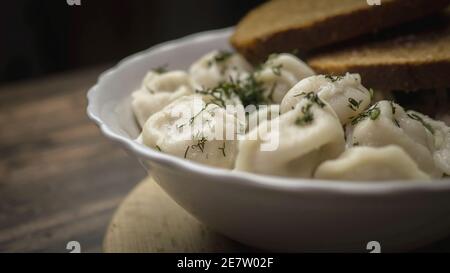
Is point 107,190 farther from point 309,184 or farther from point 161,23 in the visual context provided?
point 161,23

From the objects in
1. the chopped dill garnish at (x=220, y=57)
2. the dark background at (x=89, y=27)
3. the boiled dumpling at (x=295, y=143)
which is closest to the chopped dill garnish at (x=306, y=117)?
the boiled dumpling at (x=295, y=143)

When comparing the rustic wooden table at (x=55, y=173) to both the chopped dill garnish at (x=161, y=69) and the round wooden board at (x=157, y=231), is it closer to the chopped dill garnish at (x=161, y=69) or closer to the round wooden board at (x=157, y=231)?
the round wooden board at (x=157, y=231)

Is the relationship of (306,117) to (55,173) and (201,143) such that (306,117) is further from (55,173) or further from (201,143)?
(55,173)

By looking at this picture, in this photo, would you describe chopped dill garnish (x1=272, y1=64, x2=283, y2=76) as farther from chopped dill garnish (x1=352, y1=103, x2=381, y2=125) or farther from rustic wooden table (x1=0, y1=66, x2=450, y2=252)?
A: rustic wooden table (x1=0, y1=66, x2=450, y2=252)

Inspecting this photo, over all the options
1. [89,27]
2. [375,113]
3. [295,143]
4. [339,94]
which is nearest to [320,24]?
[339,94]

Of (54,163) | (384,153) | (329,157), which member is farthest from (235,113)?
(54,163)

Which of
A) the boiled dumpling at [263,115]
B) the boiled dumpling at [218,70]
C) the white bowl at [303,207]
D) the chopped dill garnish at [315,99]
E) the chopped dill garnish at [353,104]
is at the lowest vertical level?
the white bowl at [303,207]

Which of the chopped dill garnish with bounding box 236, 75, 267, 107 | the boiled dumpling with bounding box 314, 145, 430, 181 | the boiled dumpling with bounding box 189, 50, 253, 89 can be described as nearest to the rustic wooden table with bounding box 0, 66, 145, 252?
the boiled dumpling with bounding box 189, 50, 253, 89
